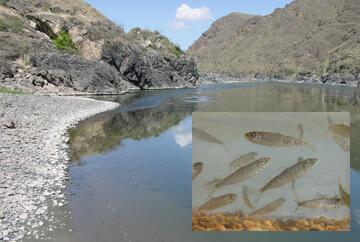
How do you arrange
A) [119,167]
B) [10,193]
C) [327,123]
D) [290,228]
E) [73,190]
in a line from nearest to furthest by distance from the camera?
[327,123]
[290,228]
[10,193]
[73,190]
[119,167]

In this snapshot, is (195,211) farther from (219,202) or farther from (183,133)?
(183,133)

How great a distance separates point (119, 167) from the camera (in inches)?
467

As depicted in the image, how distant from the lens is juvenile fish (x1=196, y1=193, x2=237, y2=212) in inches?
155

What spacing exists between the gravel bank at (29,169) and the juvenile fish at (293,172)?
5006mm

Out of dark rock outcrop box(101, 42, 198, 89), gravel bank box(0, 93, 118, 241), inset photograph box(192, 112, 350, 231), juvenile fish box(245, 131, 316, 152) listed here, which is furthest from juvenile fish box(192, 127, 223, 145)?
dark rock outcrop box(101, 42, 198, 89)

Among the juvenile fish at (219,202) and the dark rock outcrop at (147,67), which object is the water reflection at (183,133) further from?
the dark rock outcrop at (147,67)

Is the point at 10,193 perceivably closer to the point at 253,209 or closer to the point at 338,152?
the point at 253,209

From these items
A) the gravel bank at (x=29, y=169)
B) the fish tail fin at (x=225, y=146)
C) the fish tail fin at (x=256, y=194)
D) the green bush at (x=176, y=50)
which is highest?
the green bush at (x=176, y=50)

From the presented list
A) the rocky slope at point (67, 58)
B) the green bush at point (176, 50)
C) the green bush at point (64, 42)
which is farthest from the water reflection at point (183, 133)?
the green bush at point (176, 50)

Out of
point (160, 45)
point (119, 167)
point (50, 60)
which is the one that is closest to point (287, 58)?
point (160, 45)

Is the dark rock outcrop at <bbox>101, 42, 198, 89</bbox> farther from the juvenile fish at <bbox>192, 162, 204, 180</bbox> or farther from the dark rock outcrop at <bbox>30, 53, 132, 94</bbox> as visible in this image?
the juvenile fish at <bbox>192, 162, 204, 180</bbox>

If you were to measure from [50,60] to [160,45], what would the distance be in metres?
44.9

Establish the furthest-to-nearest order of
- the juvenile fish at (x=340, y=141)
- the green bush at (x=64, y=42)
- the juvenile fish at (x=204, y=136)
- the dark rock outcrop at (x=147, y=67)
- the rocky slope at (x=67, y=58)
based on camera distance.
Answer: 1. the dark rock outcrop at (x=147, y=67)
2. the green bush at (x=64, y=42)
3. the rocky slope at (x=67, y=58)
4. the juvenile fish at (x=204, y=136)
5. the juvenile fish at (x=340, y=141)

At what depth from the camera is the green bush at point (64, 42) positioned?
2050 inches
